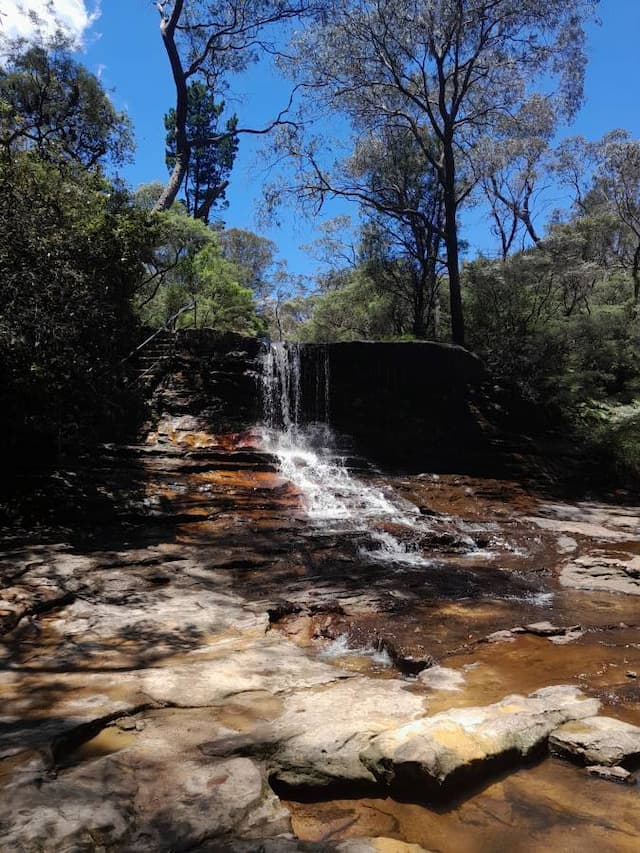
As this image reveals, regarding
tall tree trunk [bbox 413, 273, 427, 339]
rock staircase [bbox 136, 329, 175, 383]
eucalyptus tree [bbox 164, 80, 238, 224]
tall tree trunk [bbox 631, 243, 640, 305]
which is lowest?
rock staircase [bbox 136, 329, 175, 383]

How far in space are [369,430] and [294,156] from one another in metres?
10.0

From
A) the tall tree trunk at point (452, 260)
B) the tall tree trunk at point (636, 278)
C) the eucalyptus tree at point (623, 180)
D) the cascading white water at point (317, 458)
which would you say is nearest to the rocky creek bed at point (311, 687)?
the cascading white water at point (317, 458)

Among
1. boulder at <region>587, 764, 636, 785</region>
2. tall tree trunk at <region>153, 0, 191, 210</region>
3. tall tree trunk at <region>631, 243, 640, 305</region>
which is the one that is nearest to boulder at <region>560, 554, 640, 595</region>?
boulder at <region>587, 764, 636, 785</region>

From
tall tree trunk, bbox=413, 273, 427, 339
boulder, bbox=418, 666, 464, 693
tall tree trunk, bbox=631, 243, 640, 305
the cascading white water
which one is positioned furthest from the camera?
tall tree trunk, bbox=631, 243, 640, 305

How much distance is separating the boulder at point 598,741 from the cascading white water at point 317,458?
4.82m

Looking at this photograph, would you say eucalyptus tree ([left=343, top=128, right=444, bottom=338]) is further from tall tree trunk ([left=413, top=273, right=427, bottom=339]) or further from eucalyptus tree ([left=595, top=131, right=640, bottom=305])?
eucalyptus tree ([left=595, top=131, right=640, bottom=305])

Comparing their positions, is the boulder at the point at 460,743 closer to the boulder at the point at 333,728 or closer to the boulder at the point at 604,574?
the boulder at the point at 333,728

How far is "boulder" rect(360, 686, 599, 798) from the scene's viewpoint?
257 cm

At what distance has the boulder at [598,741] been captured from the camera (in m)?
2.80

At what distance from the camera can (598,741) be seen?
9.49 ft

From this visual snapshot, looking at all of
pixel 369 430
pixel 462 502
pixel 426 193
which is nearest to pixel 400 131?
pixel 426 193

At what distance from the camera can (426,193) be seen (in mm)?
20844

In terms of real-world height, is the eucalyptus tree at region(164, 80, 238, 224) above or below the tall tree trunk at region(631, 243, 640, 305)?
above

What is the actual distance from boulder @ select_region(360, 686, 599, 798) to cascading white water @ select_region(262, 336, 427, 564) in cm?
466
